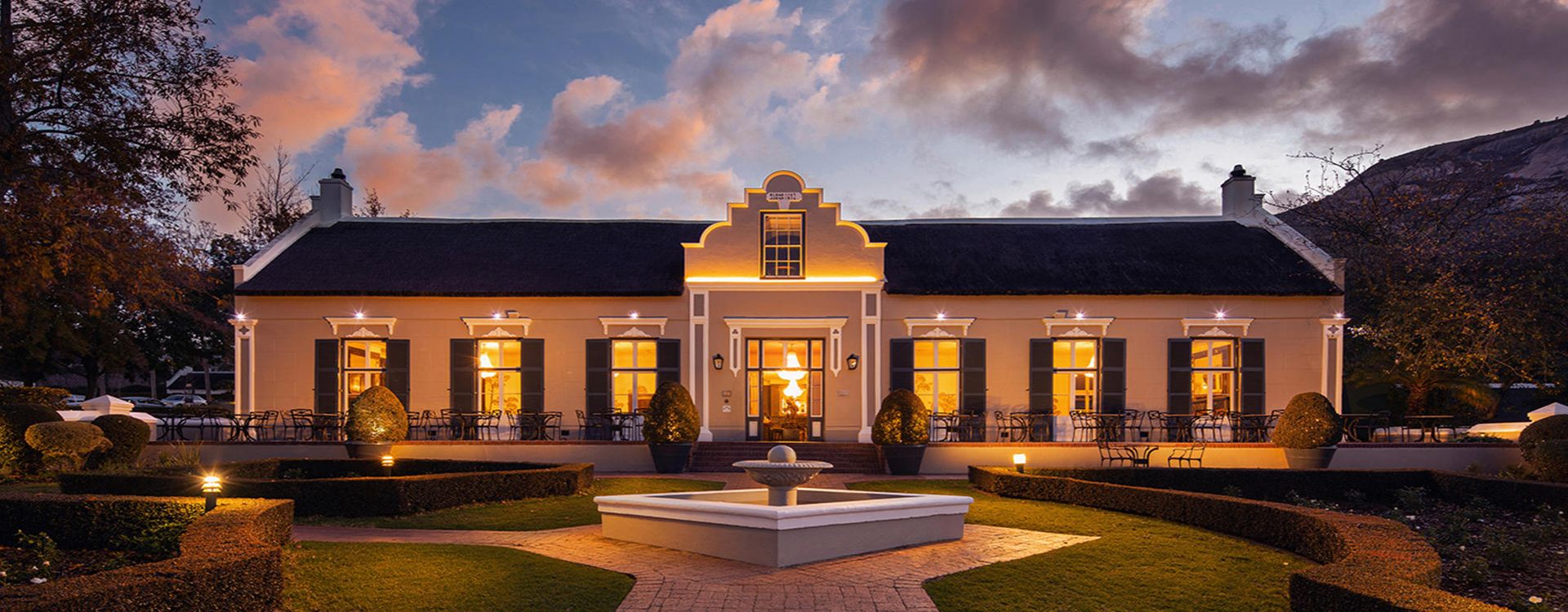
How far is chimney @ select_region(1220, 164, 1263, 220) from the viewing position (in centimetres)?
2258

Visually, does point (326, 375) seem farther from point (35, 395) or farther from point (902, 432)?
point (902, 432)

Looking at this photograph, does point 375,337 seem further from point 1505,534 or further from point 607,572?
point 1505,534

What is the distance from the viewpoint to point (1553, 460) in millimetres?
12797

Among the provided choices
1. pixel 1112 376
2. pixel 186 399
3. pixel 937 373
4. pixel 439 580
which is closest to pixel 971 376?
pixel 937 373

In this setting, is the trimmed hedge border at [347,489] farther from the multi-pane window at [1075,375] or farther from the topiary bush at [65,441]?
the multi-pane window at [1075,375]

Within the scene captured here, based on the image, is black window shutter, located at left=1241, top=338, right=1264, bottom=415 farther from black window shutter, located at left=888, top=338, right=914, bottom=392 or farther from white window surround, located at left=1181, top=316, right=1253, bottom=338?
black window shutter, located at left=888, top=338, right=914, bottom=392

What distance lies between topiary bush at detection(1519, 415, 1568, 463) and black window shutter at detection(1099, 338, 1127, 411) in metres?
6.96

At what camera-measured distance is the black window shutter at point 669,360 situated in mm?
19859

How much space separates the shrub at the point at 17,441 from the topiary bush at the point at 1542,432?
888 inches

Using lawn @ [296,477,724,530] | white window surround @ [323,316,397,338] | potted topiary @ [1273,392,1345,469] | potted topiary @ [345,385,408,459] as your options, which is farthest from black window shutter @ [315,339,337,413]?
potted topiary @ [1273,392,1345,469]

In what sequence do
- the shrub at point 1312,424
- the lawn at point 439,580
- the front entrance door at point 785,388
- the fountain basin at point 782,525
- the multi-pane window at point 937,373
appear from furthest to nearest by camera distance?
the multi-pane window at point 937,373 < the front entrance door at point 785,388 < the shrub at point 1312,424 < the fountain basin at point 782,525 < the lawn at point 439,580

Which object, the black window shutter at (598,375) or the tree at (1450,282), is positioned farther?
the black window shutter at (598,375)

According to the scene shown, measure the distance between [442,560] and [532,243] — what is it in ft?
45.5

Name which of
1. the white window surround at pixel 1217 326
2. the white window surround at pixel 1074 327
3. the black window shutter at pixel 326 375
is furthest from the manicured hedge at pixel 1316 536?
the black window shutter at pixel 326 375
